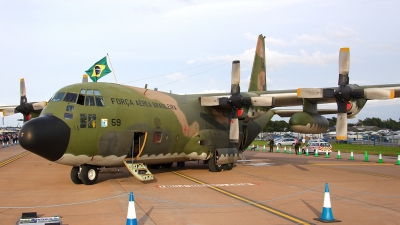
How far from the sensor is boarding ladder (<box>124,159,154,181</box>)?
580 inches

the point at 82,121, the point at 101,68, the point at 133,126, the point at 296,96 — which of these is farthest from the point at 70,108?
the point at 296,96

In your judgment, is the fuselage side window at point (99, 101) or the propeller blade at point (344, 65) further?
the propeller blade at point (344, 65)

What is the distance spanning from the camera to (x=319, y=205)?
1057 cm

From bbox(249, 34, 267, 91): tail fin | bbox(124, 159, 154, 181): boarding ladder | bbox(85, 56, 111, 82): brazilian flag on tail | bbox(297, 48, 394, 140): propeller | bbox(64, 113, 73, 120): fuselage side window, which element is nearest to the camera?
bbox(64, 113, 73, 120): fuselage side window

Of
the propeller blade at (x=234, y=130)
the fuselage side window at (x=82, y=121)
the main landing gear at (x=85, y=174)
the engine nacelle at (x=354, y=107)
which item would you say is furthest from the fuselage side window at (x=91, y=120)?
the engine nacelle at (x=354, y=107)

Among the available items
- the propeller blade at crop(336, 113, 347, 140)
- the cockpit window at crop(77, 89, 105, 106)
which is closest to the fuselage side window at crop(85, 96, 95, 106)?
the cockpit window at crop(77, 89, 105, 106)

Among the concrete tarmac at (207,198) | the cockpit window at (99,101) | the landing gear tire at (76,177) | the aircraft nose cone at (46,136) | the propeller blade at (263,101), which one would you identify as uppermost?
the propeller blade at (263,101)

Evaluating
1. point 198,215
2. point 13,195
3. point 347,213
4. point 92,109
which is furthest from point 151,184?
point 347,213

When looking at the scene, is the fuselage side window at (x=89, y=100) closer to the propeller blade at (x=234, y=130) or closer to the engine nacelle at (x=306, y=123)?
the propeller blade at (x=234, y=130)

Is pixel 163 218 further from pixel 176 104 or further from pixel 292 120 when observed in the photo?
pixel 292 120

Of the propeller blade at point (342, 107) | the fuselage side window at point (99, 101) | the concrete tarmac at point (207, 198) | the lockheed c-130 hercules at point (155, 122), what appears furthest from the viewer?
the propeller blade at point (342, 107)

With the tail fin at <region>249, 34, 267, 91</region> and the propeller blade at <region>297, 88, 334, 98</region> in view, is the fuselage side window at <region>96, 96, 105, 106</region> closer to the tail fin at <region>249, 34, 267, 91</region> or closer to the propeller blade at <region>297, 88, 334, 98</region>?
the propeller blade at <region>297, 88, 334, 98</region>

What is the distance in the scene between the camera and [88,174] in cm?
1436

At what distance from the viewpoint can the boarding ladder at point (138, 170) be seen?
14741 mm
